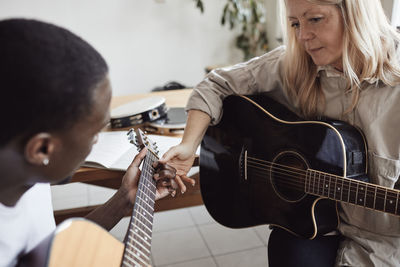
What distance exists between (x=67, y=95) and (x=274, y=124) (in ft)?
2.49

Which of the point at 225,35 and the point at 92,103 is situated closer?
the point at 92,103

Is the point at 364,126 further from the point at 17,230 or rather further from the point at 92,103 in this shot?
the point at 17,230

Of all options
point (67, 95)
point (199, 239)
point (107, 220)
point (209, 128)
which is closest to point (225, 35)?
point (199, 239)

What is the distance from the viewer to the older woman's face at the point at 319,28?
0.99 metres

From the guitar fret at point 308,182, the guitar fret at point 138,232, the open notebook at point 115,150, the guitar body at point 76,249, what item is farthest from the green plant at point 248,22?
the guitar body at point 76,249

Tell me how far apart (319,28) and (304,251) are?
655 millimetres

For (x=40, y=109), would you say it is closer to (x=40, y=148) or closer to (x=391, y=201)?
(x=40, y=148)

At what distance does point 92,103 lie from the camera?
1.87 feet

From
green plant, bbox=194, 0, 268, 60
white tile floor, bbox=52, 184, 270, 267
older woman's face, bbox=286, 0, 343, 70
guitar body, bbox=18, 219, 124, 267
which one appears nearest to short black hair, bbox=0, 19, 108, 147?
guitar body, bbox=18, 219, 124, 267

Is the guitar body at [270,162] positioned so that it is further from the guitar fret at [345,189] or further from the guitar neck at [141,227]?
the guitar neck at [141,227]

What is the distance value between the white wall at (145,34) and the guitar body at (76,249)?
3.03 meters

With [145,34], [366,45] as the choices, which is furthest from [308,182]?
[145,34]

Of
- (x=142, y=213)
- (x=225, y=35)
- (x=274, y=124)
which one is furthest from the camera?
(x=225, y=35)

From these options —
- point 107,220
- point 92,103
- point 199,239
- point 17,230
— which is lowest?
point 199,239
